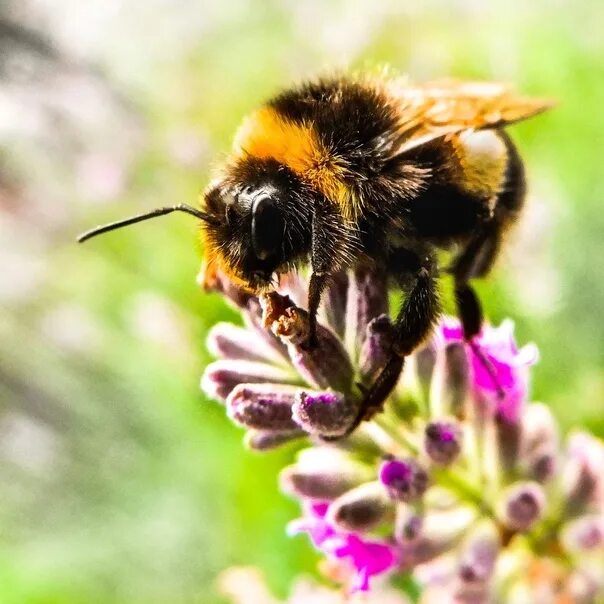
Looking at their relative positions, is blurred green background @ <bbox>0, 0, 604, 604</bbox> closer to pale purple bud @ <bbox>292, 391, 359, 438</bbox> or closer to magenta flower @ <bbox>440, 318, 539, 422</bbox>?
magenta flower @ <bbox>440, 318, 539, 422</bbox>

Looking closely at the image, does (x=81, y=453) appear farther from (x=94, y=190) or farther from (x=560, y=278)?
(x=560, y=278)

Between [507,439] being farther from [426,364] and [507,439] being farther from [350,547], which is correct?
[350,547]

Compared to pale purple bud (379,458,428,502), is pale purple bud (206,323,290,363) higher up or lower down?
higher up

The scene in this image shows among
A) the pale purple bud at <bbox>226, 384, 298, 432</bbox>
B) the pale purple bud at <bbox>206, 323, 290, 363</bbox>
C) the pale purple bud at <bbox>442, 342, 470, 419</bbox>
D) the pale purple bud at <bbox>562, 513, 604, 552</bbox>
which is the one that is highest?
the pale purple bud at <bbox>206, 323, 290, 363</bbox>

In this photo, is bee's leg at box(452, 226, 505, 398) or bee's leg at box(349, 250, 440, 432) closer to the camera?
bee's leg at box(349, 250, 440, 432)

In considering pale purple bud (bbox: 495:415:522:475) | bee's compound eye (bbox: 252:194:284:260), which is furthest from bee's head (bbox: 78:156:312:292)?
pale purple bud (bbox: 495:415:522:475)

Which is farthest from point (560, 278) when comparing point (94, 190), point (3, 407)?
point (3, 407)
